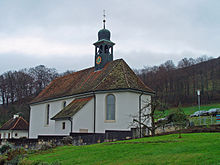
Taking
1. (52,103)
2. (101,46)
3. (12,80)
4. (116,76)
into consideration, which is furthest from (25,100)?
(116,76)

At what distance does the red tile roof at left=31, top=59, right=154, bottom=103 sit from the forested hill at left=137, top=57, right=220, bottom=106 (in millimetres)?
40099

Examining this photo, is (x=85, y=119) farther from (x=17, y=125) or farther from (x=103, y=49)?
(x=17, y=125)

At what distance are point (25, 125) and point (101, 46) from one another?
21.1m

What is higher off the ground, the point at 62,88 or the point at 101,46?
the point at 101,46

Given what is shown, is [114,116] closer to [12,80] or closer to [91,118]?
[91,118]

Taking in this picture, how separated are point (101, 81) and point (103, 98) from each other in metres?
1.98

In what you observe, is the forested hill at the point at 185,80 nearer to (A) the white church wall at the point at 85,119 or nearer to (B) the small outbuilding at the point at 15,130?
(B) the small outbuilding at the point at 15,130

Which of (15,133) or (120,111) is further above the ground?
(120,111)

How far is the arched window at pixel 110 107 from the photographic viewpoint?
2566cm

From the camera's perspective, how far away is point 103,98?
26.3 meters

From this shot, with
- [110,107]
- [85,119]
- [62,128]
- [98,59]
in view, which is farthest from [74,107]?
[98,59]

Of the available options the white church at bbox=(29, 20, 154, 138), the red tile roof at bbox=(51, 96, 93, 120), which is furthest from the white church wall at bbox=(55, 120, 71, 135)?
the red tile roof at bbox=(51, 96, 93, 120)

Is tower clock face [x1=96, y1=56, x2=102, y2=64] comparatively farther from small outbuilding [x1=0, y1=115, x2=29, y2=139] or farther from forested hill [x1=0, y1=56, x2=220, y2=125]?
forested hill [x1=0, y1=56, x2=220, y2=125]

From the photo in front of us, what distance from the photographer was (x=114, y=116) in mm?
25469
